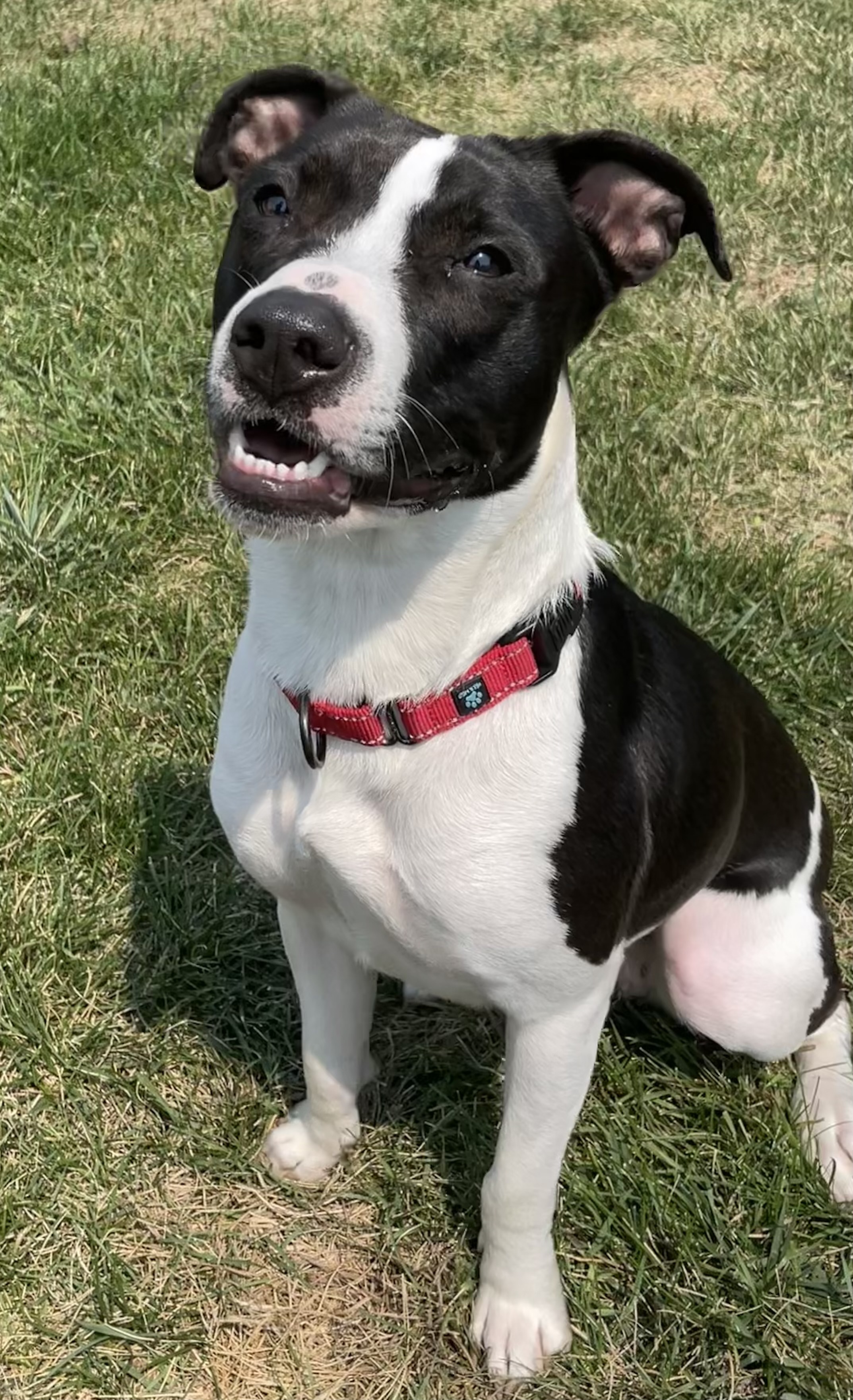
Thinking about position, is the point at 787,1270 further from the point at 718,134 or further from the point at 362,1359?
the point at 718,134

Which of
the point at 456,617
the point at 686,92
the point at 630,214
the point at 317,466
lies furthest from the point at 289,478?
the point at 686,92

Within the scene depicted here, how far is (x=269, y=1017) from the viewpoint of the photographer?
10.1 feet

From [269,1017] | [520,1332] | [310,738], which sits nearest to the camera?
[310,738]

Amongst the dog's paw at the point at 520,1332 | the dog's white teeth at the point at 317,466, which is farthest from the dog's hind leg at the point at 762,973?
the dog's white teeth at the point at 317,466

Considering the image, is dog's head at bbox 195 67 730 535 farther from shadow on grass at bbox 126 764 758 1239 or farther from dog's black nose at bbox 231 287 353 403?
shadow on grass at bbox 126 764 758 1239

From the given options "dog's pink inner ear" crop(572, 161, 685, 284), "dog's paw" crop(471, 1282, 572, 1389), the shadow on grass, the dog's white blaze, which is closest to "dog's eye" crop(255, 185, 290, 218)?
the dog's white blaze

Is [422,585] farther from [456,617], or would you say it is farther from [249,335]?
[249,335]

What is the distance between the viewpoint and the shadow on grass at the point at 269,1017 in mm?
2891

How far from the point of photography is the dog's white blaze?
165 cm

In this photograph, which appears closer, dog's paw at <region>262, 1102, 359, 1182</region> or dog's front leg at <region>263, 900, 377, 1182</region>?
dog's front leg at <region>263, 900, 377, 1182</region>

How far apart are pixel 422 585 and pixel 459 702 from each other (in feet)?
0.65

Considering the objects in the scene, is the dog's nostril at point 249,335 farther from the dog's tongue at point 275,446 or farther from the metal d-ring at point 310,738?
the metal d-ring at point 310,738

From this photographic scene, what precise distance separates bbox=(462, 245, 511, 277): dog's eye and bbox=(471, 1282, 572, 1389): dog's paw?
1872mm

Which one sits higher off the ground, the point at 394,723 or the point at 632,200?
the point at 632,200
